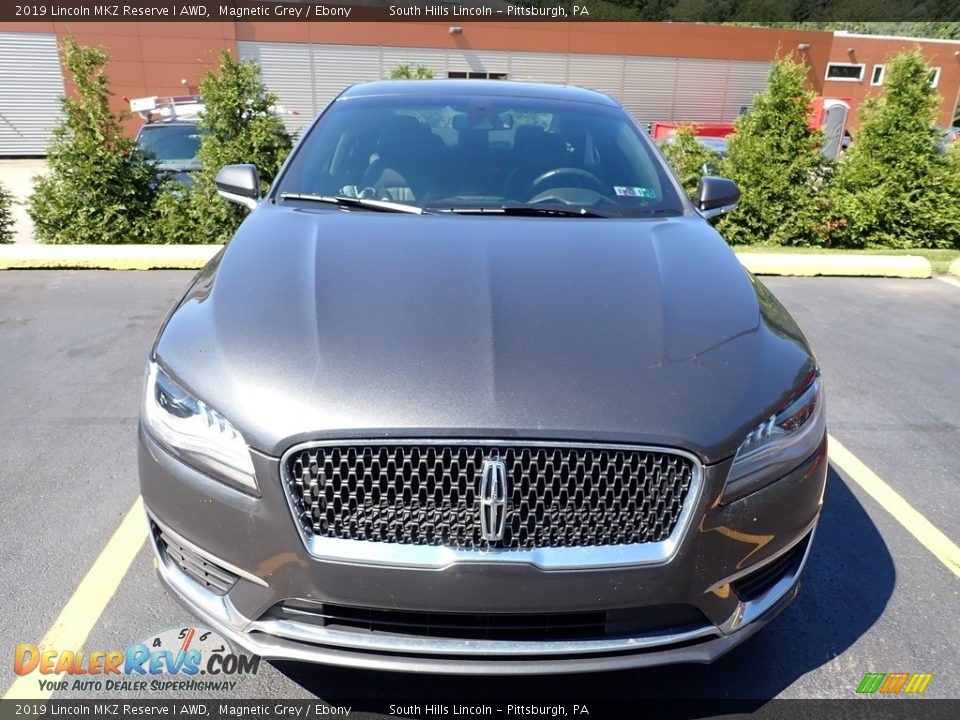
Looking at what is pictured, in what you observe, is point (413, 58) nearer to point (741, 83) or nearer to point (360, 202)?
point (741, 83)

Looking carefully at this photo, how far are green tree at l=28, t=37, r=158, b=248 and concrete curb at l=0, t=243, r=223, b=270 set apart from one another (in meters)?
0.74

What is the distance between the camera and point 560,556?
1.83 m

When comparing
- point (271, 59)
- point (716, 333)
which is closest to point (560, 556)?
point (716, 333)

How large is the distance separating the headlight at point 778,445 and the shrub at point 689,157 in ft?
23.2

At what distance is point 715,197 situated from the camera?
11.6 ft

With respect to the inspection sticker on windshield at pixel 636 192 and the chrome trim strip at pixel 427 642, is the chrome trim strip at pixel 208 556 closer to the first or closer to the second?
the chrome trim strip at pixel 427 642

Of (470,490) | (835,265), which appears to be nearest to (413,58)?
(835,265)

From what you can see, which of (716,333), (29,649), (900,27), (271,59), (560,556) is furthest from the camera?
(900,27)

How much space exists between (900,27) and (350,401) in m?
89.2

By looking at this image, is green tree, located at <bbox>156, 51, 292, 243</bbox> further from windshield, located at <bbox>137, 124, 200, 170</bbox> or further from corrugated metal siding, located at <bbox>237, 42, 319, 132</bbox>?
corrugated metal siding, located at <bbox>237, 42, 319, 132</bbox>

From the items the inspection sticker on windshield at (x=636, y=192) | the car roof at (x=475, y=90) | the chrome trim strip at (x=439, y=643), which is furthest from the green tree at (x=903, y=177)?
the chrome trim strip at (x=439, y=643)

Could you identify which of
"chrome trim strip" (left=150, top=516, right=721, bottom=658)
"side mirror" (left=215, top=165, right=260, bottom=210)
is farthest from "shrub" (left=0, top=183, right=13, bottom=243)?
"chrome trim strip" (left=150, top=516, right=721, bottom=658)

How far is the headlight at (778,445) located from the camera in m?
1.90

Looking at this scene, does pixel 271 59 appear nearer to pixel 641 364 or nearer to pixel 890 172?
pixel 890 172
